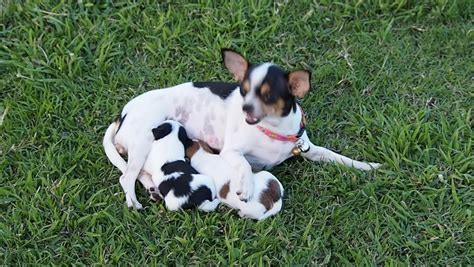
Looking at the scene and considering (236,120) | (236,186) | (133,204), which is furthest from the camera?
(236,120)

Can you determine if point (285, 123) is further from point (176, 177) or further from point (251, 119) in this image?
point (176, 177)

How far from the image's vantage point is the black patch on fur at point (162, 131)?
12.7 feet

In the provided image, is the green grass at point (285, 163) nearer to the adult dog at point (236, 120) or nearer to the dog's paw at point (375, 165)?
the dog's paw at point (375, 165)

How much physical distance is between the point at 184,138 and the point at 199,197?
0.38 m

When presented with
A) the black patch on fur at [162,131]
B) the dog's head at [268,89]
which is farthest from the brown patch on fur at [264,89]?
the black patch on fur at [162,131]

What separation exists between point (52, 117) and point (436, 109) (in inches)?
92.3

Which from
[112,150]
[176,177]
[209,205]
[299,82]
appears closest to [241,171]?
[209,205]

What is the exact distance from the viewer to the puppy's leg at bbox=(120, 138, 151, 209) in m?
3.91

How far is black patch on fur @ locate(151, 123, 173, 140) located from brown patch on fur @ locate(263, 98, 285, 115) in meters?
0.57

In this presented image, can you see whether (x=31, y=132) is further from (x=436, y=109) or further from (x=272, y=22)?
(x=436, y=109)

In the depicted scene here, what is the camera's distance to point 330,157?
13.5ft

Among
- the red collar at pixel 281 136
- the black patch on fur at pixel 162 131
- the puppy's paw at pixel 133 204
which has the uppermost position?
the black patch on fur at pixel 162 131

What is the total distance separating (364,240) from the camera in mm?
3711

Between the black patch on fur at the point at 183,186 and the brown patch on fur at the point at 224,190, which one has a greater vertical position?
the black patch on fur at the point at 183,186
